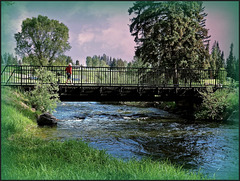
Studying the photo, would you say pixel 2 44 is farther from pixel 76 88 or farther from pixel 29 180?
pixel 76 88

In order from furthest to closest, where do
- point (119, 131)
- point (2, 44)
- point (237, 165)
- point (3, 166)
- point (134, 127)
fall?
point (134, 127), point (119, 131), point (2, 44), point (3, 166), point (237, 165)

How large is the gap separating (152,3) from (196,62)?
8.46 metres

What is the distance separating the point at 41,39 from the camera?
36281mm

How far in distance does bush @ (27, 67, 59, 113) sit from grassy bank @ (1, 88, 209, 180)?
407cm

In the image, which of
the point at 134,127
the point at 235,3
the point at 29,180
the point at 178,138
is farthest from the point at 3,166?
the point at 134,127

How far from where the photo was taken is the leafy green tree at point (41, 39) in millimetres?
35875

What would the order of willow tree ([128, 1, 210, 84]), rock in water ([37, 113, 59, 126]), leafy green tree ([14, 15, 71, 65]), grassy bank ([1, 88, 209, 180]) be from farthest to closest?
leafy green tree ([14, 15, 71, 65])
willow tree ([128, 1, 210, 84])
rock in water ([37, 113, 59, 126])
grassy bank ([1, 88, 209, 180])

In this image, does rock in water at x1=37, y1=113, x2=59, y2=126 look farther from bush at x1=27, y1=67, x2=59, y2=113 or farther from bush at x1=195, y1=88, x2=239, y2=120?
bush at x1=195, y1=88, x2=239, y2=120

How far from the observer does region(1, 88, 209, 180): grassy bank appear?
423 cm

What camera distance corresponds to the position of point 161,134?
39.0 feet

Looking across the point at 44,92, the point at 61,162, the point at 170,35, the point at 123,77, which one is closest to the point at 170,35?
the point at 170,35

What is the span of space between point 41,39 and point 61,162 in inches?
1323

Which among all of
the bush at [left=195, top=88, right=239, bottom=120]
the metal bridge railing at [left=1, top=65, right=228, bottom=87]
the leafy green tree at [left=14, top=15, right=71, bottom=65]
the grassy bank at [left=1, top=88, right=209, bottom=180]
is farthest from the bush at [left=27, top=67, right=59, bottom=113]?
the leafy green tree at [left=14, top=15, right=71, bottom=65]

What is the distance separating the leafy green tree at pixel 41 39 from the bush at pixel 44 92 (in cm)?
2250
